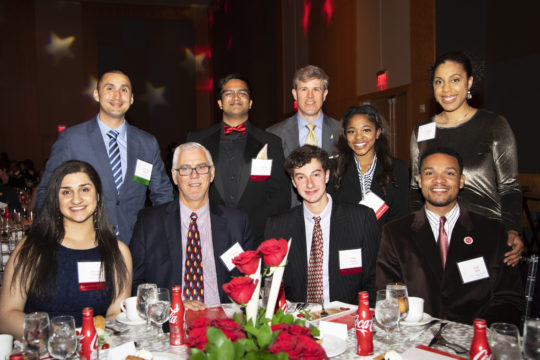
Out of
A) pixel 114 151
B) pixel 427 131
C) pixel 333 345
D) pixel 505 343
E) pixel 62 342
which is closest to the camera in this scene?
pixel 505 343

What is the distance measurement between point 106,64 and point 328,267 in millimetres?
13628

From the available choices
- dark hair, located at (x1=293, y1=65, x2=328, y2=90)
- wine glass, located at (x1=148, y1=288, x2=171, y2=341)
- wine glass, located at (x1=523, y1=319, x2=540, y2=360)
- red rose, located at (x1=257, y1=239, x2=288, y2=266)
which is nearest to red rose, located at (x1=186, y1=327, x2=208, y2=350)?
red rose, located at (x1=257, y1=239, x2=288, y2=266)

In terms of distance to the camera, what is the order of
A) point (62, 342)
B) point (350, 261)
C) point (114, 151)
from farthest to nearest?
point (114, 151) < point (350, 261) < point (62, 342)

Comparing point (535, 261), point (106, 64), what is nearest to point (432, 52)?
point (535, 261)

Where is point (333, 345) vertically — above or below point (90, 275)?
below

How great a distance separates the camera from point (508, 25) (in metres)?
6.07

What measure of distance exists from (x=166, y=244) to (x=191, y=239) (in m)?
0.16

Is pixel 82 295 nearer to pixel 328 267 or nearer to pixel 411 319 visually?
pixel 328 267

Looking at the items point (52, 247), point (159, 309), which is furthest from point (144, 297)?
point (52, 247)

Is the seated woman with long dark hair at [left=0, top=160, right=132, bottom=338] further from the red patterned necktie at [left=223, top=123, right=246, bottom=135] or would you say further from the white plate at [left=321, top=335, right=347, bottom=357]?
the red patterned necktie at [left=223, top=123, right=246, bottom=135]

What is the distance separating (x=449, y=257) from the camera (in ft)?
8.01

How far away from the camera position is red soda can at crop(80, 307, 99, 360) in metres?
1.62

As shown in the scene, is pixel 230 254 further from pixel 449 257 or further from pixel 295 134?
pixel 295 134

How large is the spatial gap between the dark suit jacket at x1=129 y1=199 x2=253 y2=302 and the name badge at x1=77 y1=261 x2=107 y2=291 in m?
0.36
